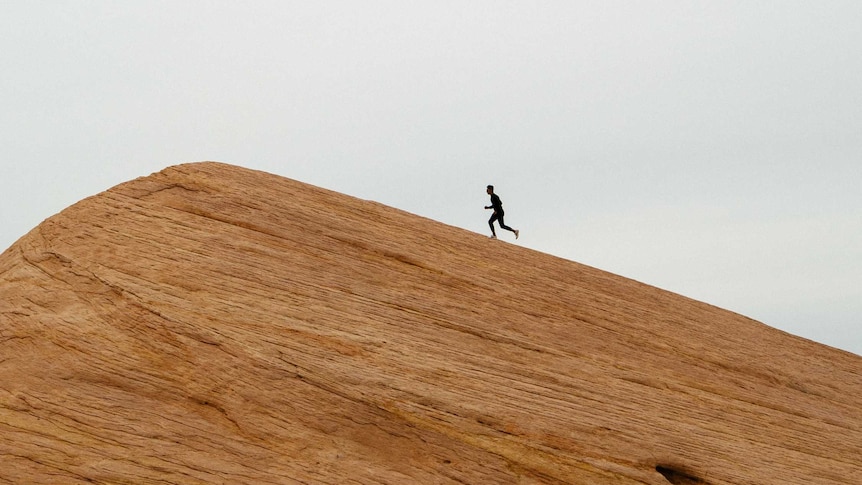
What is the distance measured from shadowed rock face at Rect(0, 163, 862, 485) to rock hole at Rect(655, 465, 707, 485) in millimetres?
40

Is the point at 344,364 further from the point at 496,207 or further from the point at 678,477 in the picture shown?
the point at 496,207

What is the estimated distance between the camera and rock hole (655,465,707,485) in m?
16.5

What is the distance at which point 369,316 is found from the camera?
18.1 meters

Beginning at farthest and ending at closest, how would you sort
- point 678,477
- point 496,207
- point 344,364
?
point 496,207, point 678,477, point 344,364

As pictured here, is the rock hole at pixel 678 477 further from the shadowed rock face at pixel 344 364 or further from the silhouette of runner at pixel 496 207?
the silhouette of runner at pixel 496 207

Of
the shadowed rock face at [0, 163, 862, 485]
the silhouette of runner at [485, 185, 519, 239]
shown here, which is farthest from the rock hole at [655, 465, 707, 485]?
the silhouette of runner at [485, 185, 519, 239]

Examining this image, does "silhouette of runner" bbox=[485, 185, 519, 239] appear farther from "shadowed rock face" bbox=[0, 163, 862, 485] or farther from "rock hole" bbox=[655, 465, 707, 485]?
"rock hole" bbox=[655, 465, 707, 485]

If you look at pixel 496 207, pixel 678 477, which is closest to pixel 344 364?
pixel 678 477

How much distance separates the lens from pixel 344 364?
1611 cm

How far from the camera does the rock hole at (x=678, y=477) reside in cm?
1648

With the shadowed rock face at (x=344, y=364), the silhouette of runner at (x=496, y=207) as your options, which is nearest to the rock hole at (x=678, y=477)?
the shadowed rock face at (x=344, y=364)

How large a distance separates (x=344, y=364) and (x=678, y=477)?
692 centimetres

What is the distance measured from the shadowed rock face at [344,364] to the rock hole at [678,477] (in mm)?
40

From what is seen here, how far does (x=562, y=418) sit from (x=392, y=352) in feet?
11.8
